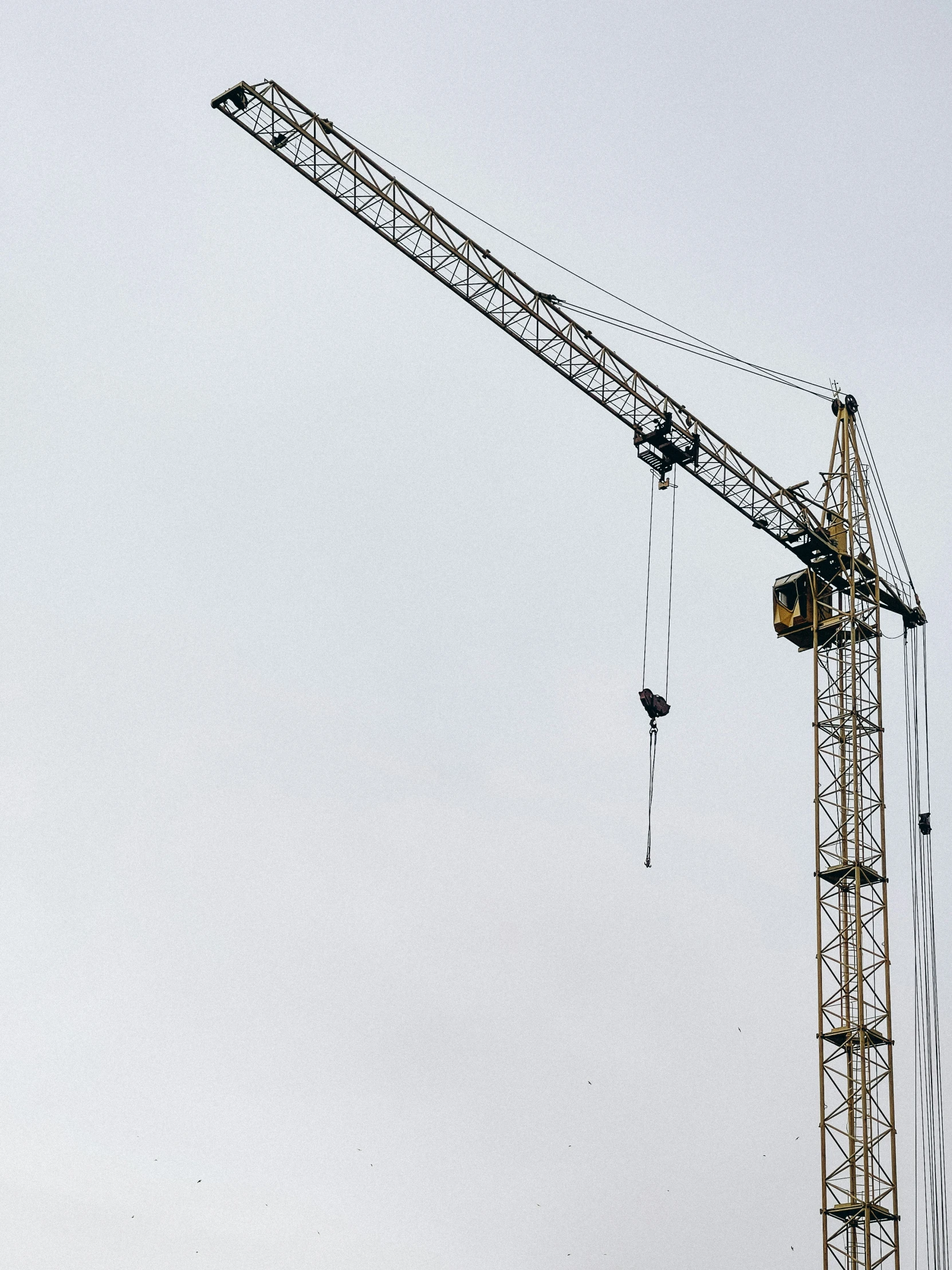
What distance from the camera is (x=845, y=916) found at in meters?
72.9

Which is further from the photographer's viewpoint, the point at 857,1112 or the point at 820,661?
the point at 820,661

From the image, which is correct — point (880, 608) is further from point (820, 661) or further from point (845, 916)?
point (845, 916)

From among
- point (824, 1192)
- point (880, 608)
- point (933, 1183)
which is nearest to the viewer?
point (824, 1192)

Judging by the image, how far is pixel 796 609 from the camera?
77.9 m

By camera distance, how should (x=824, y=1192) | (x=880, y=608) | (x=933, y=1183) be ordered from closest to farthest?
1. (x=824, y=1192)
2. (x=933, y=1183)
3. (x=880, y=608)

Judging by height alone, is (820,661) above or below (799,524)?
below

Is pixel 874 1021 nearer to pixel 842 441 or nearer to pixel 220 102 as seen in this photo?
pixel 842 441

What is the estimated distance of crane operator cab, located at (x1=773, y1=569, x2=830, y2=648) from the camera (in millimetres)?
77812

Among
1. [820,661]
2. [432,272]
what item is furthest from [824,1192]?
[432,272]

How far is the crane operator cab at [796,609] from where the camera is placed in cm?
7781

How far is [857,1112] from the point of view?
69812 millimetres

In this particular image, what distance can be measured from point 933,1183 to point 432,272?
40347 millimetres

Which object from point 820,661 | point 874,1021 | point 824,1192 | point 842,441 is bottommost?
point 824,1192

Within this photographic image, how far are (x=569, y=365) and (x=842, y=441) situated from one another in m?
13.7
